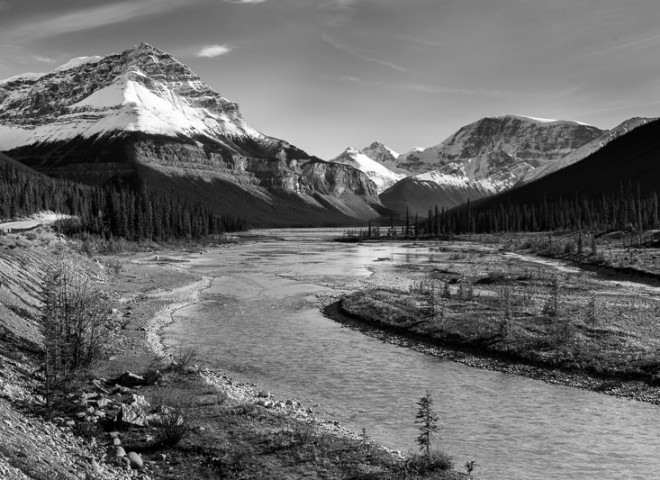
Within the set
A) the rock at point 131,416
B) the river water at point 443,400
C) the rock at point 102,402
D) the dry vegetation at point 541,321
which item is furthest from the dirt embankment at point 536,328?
the rock at point 102,402

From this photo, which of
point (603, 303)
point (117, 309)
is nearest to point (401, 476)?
point (117, 309)

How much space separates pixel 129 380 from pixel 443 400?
46.6 ft

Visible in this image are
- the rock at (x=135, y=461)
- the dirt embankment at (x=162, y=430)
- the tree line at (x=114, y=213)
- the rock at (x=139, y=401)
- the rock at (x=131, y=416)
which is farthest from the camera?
the tree line at (x=114, y=213)

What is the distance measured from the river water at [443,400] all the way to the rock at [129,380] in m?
5.24

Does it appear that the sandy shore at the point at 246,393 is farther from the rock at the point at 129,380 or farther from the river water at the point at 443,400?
the rock at the point at 129,380

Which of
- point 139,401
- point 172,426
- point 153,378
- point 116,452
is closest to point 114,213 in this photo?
point 153,378

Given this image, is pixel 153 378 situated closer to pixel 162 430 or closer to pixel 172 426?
pixel 162 430

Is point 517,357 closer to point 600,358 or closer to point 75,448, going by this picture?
point 600,358

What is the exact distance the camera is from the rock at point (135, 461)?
16.1 metres

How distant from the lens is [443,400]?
945 inches

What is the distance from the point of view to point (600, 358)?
29.2 m

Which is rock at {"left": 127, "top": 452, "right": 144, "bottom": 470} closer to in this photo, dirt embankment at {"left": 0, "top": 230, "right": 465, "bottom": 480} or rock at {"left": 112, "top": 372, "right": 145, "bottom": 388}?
dirt embankment at {"left": 0, "top": 230, "right": 465, "bottom": 480}

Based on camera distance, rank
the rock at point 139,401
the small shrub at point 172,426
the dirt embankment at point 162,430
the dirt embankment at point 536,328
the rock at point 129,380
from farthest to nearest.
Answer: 1. the dirt embankment at point 536,328
2. the rock at point 129,380
3. the rock at point 139,401
4. the small shrub at point 172,426
5. the dirt embankment at point 162,430

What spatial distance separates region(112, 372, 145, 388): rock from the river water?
5.24m
